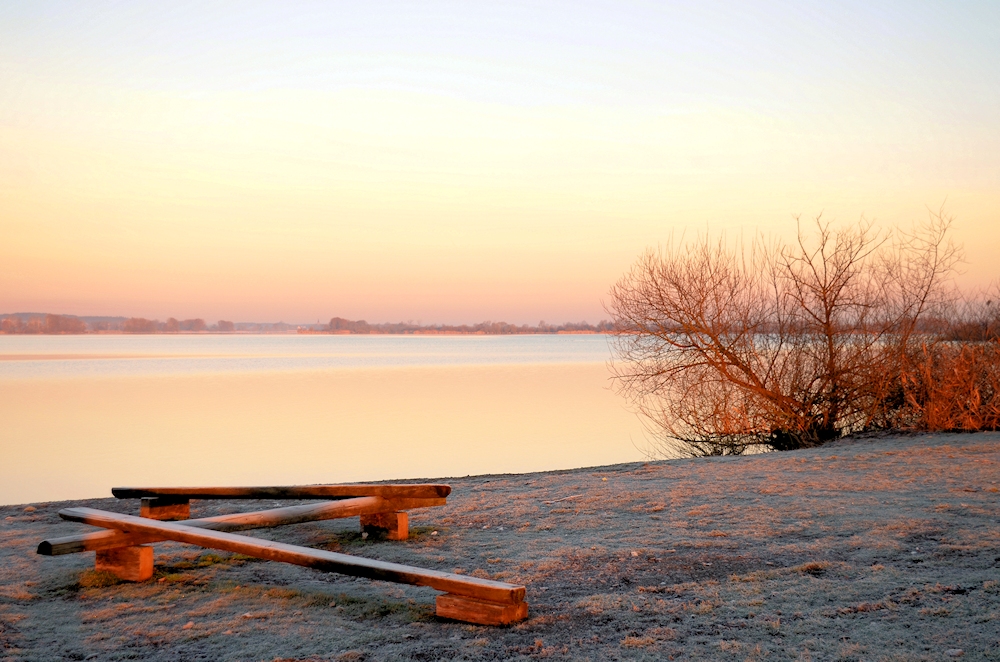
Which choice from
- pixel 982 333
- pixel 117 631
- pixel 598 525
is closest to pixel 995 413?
pixel 982 333

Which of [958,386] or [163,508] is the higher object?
[958,386]

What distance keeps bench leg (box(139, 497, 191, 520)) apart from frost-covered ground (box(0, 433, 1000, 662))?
60 cm

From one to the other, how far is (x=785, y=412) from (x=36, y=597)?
13.1 meters

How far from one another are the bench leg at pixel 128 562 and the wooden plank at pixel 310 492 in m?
1.12

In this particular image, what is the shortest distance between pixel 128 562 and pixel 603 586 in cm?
326

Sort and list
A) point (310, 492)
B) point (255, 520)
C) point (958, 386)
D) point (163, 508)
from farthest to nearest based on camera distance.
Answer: point (958, 386)
point (163, 508)
point (310, 492)
point (255, 520)

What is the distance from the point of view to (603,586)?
515cm

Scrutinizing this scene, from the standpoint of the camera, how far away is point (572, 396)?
97.6ft

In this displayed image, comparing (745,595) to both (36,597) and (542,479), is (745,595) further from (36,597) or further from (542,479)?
(542,479)

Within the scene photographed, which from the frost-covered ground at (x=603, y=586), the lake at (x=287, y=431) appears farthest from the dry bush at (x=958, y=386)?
the lake at (x=287, y=431)

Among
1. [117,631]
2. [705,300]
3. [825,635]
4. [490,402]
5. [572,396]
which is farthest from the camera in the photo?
[572,396]

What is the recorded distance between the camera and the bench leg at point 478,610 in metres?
4.36

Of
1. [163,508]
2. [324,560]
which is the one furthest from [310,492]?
[324,560]

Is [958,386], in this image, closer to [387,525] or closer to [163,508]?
[387,525]
